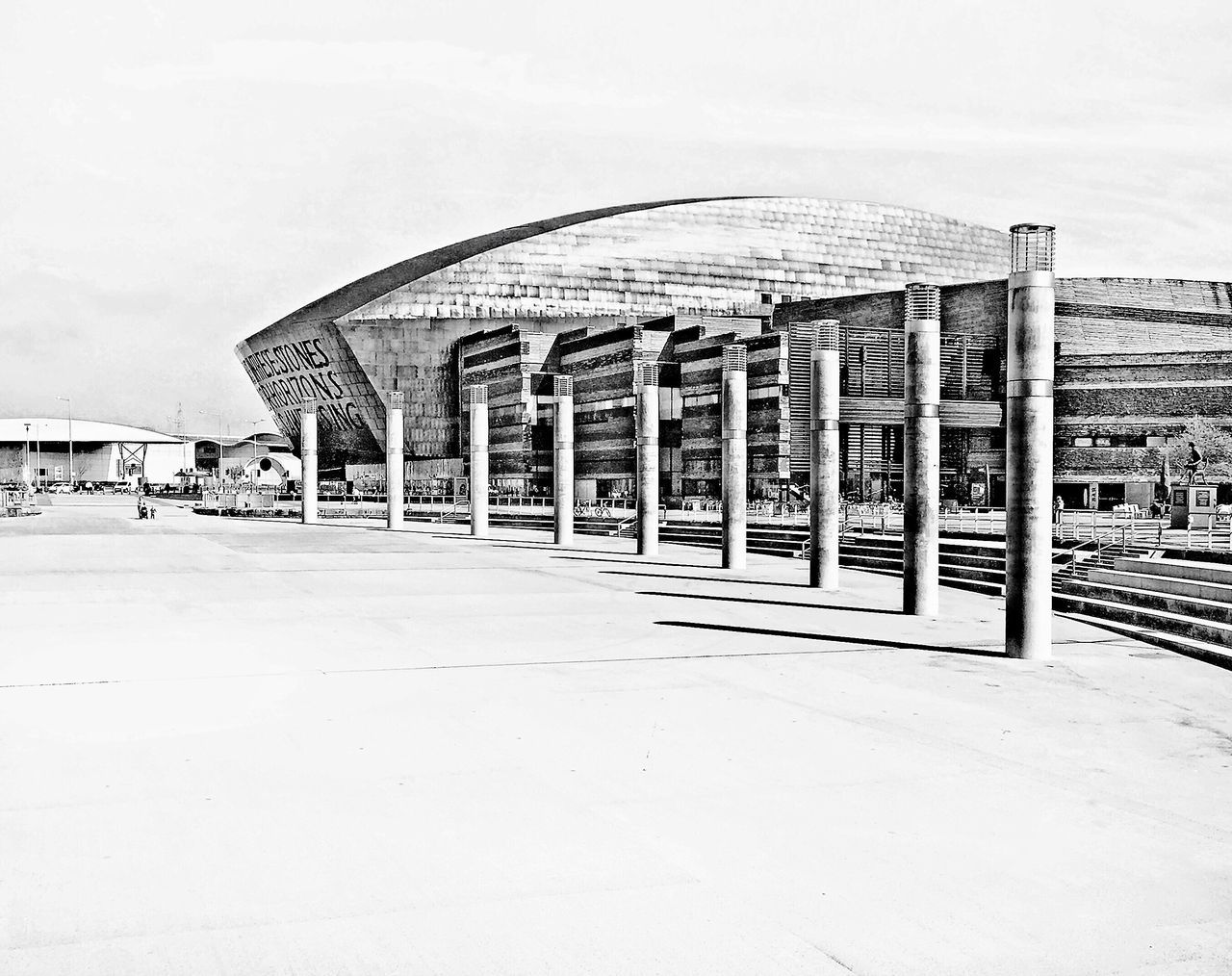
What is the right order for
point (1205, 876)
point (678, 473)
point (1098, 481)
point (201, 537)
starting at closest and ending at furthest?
point (1205, 876)
point (201, 537)
point (1098, 481)
point (678, 473)

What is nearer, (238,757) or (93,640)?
(238,757)

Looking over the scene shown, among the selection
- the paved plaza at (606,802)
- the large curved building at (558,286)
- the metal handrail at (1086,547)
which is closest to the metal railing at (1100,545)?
the metal handrail at (1086,547)

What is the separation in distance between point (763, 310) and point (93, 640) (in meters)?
98.5

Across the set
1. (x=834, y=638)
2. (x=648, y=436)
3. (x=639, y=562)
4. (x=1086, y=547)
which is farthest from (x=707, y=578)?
(x=648, y=436)

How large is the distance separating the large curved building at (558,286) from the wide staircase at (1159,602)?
102722 mm

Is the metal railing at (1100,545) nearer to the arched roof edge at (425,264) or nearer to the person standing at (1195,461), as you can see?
the person standing at (1195,461)

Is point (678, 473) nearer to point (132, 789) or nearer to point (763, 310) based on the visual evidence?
point (763, 310)

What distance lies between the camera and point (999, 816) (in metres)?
9.08

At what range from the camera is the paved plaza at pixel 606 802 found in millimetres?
6586

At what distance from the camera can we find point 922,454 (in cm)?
2266

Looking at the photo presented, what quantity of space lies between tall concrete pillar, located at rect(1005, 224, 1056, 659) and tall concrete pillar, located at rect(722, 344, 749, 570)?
16270 mm

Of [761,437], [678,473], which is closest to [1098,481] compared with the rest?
[761,437]

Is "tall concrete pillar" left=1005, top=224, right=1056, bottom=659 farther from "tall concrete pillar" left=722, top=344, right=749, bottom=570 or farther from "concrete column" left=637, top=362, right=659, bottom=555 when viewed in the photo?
"concrete column" left=637, top=362, right=659, bottom=555

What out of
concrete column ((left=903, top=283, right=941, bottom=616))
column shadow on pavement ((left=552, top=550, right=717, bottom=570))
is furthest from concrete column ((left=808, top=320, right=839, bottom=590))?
column shadow on pavement ((left=552, top=550, right=717, bottom=570))
